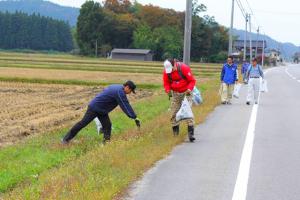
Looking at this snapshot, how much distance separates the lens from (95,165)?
27.5 feet

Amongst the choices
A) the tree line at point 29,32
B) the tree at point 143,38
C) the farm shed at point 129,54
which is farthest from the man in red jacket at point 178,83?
the tree line at point 29,32

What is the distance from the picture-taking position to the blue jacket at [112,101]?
10617 millimetres

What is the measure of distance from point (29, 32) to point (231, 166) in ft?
493

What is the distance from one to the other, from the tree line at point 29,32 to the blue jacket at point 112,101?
5633 inches

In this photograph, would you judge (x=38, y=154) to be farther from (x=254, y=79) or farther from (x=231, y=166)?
(x=254, y=79)

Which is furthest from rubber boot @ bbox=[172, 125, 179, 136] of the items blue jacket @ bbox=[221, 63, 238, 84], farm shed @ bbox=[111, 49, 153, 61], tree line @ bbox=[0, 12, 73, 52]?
tree line @ bbox=[0, 12, 73, 52]

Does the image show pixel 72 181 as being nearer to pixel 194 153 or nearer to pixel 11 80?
pixel 194 153

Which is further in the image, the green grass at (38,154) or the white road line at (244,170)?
the green grass at (38,154)

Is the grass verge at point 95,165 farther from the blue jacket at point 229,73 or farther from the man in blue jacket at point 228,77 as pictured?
the blue jacket at point 229,73

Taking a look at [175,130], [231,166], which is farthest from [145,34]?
[231,166]

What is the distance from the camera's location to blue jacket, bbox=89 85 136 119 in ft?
34.8

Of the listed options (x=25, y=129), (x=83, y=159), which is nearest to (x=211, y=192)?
(x=83, y=159)

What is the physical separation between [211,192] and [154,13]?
12139 cm

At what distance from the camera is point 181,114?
11.5m
